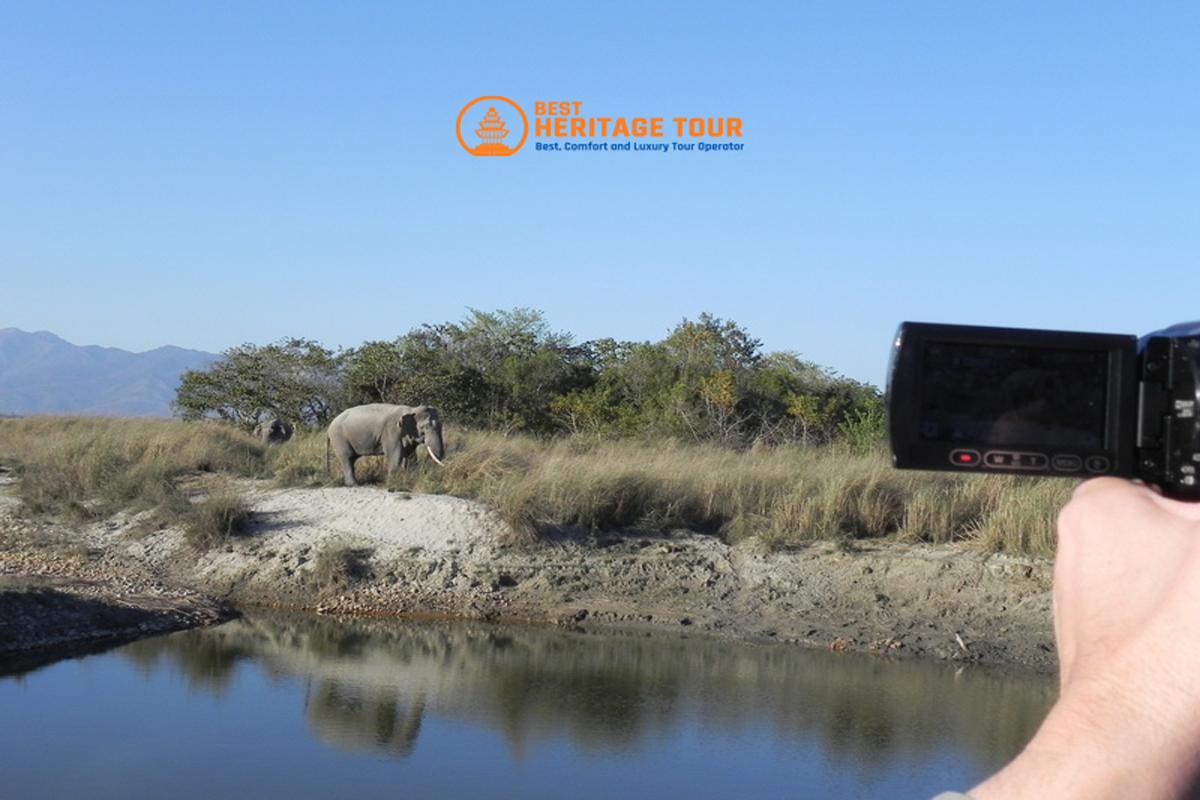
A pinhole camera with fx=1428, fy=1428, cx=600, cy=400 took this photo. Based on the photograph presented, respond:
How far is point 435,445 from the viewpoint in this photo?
16.8 m

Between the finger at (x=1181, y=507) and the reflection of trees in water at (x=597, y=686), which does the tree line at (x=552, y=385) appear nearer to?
the reflection of trees in water at (x=597, y=686)

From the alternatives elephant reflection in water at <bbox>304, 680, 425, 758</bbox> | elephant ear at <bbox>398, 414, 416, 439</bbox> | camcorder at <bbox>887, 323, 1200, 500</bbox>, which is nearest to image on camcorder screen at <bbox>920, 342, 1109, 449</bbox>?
camcorder at <bbox>887, 323, 1200, 500</bbox>

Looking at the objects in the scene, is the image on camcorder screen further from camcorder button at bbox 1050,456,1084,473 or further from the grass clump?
the grass clump

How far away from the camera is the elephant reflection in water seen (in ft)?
28.6

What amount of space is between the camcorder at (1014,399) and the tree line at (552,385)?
19802 millimetres

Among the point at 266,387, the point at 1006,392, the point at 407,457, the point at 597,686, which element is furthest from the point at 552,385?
the point at 1006,392

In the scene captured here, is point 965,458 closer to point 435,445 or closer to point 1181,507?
point 1181,507

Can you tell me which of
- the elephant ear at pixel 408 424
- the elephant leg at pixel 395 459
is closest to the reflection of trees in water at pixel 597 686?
the elephant leg at pixel 395 459

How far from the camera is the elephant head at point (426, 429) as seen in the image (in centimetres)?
1683

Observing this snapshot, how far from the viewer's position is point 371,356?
2844cm

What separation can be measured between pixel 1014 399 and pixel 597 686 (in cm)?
887

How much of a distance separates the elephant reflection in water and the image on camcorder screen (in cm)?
721

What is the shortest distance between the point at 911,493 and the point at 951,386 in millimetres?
13897

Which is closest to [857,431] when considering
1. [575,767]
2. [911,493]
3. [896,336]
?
[911,493]
